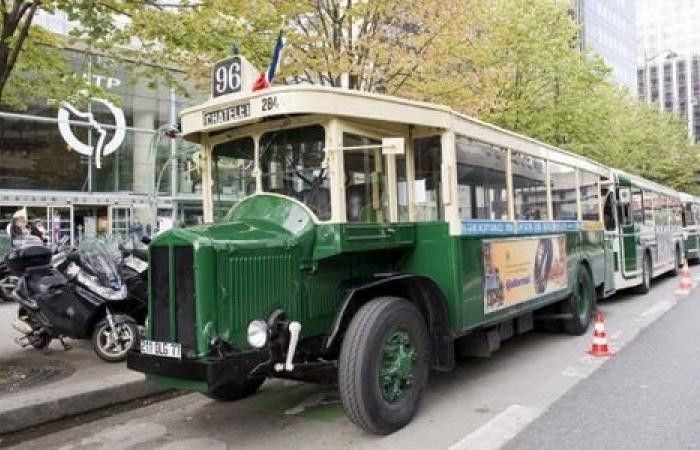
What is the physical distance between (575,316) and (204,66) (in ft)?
22.7

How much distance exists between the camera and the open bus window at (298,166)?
5.38 m

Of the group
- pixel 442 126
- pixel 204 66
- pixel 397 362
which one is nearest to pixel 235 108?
pixel 442 126

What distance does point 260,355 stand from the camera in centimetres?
476

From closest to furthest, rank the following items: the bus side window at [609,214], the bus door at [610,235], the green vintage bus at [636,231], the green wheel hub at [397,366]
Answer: the green wheel hub at [397,366]
the bus door at [610,235]
the bus side window at [609,214]
the green vintage bus at [636,231]

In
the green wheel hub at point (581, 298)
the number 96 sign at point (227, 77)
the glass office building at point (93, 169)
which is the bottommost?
the green wheel hub at point (581, 298)

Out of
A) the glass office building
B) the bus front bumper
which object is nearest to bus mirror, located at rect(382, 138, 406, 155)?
the bus front bumper

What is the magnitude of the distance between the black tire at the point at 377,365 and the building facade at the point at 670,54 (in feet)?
235

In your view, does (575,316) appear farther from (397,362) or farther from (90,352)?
(90,352)

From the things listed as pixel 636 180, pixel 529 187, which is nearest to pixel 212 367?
pixel 529 187

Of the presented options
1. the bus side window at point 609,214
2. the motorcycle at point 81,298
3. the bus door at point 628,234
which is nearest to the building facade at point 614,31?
the bus door at point 628,234

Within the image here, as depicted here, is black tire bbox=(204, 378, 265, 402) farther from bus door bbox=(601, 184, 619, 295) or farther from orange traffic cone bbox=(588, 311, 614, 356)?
bus door bbox=(601, 184, 619, 295)

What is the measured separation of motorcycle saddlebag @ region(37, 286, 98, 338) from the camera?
7.63 meters

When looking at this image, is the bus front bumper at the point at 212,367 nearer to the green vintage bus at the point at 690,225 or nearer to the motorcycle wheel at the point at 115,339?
the motorcycle wheel at the point at 115,339

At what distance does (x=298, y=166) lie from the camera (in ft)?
18.1
